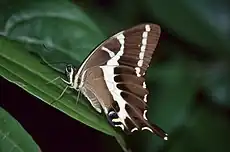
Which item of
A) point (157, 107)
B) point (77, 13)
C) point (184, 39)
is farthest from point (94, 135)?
point (77, 13)

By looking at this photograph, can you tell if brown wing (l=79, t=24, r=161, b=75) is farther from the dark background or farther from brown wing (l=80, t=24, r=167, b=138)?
the dark background

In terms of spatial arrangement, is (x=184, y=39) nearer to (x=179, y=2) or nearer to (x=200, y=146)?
(x=179, y=2)

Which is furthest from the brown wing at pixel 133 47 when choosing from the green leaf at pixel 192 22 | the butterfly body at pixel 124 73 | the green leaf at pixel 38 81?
the green leaf at pixel 192 22

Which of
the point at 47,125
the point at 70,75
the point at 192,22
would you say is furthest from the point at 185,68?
the point at 70,75

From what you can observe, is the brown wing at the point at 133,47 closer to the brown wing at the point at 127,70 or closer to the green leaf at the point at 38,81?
the brown wing at the point at 127,70

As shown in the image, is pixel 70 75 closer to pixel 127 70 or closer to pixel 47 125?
pixel 127 70

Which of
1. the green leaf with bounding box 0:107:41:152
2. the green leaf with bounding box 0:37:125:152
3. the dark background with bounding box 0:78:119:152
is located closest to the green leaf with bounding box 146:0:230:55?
the dark background with bounding box 0:78:119:152
